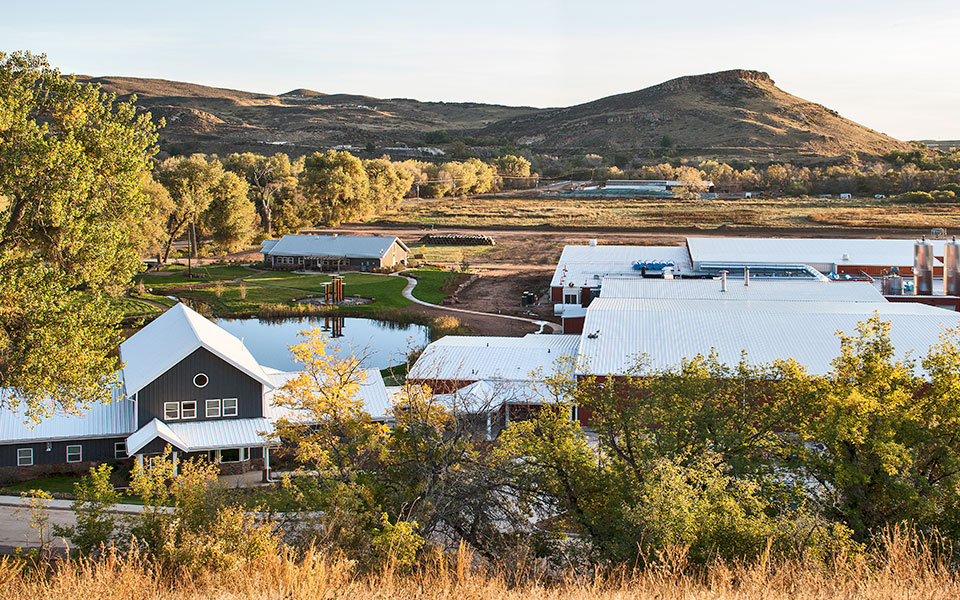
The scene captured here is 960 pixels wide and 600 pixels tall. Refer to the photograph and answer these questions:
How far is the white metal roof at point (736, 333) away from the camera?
91.5 feet

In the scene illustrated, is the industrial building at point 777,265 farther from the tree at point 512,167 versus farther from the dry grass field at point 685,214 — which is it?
the tree at point 512,167

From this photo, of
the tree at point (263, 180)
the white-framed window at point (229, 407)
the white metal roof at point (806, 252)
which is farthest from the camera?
the tree at point (263, 180)

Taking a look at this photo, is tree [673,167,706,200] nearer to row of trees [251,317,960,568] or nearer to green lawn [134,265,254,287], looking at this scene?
green lawn [134,265,254,287]

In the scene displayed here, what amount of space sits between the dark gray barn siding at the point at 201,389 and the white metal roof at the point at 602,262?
2514 centimetres

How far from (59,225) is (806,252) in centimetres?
4578

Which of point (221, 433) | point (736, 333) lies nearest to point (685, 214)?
point (736, 333)

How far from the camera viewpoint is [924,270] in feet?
142

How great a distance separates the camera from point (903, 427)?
14703mm

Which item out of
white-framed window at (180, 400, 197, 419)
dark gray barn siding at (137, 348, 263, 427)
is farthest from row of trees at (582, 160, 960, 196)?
white-framed window at (180, 400, 197, 419)

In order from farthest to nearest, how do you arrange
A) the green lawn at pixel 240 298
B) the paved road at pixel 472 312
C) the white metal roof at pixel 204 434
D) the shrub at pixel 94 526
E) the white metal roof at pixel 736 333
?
the green lawn at pixel 240 298, the paved road at pixel 472 312, the white metal roof at pixel 736 333, the white metal roof at pixel 204 434, the shrub at pixel 94 526

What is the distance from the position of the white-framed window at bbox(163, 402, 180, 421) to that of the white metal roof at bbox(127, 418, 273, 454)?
0.23 meters

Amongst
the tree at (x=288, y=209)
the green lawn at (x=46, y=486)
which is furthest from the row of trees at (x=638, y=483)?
the tree at (x=288, y=209)

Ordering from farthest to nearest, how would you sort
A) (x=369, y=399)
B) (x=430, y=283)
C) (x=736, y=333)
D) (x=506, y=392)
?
(x=430, y=283) → (x=736, y=333) → (x=506, y=392) → (x=369, y=399)

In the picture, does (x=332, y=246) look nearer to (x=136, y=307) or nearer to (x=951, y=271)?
(x=136, y=307)
